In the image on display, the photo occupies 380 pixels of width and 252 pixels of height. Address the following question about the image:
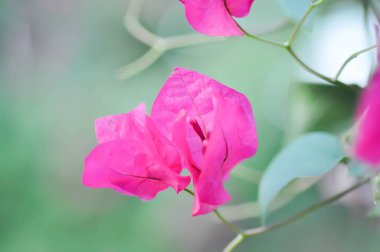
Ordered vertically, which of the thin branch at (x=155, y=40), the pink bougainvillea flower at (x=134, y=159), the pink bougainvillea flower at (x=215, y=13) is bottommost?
the pink bougainvillea flower at (x=134, y=159)

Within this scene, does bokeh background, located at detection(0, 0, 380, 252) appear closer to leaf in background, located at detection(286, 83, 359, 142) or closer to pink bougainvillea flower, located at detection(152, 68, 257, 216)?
leaf in background, located at detection(286, 83, 359, 142)

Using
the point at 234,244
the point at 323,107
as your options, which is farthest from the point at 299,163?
the point at 323,107

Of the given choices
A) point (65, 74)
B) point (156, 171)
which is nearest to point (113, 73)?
point (65, 74)

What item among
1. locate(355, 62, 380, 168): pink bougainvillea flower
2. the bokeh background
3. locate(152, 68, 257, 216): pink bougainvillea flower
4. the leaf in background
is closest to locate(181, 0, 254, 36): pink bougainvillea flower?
locate(152, 68, 257, 216): pink bougainvillea flower

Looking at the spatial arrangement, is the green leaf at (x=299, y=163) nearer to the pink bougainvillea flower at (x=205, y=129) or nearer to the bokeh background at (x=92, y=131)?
the pink bougainvillea flower at (x=205, y=129)

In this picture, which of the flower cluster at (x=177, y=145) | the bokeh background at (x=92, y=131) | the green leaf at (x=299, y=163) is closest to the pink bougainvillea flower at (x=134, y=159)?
the flower cluster at (x=177, y=145)

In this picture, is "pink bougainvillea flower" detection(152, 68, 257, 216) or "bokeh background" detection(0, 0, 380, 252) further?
"bokeh background" detection(0, 0, 380, 252)
